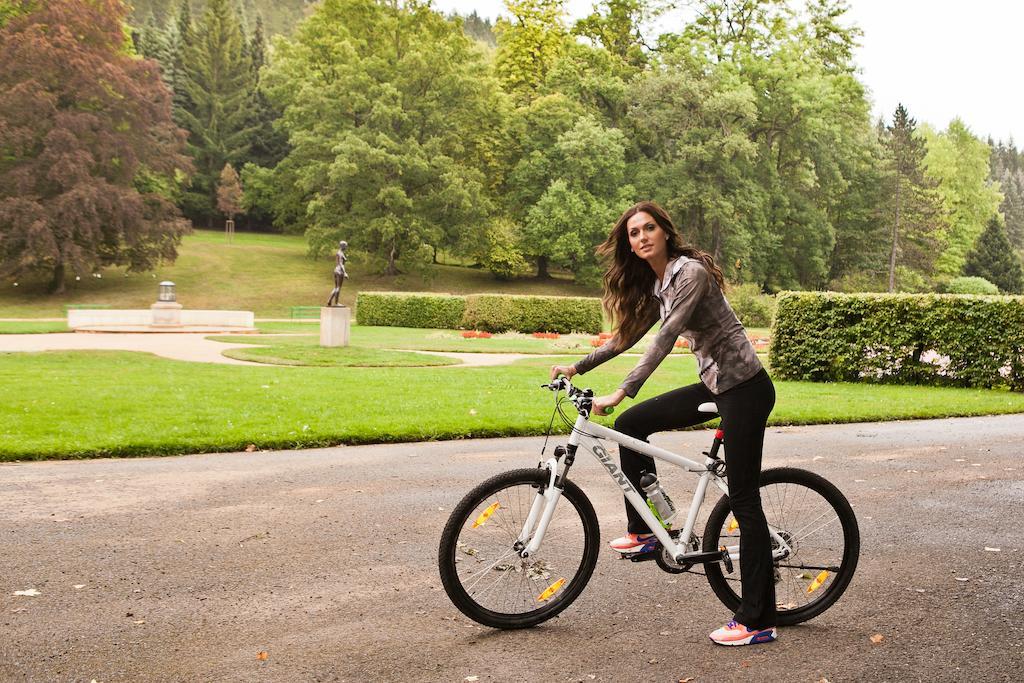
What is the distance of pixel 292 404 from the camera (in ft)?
35.8

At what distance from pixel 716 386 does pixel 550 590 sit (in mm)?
1196

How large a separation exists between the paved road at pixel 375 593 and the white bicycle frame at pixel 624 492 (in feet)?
1.20

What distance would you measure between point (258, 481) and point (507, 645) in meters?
3.54

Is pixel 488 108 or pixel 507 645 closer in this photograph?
pixel 507 645

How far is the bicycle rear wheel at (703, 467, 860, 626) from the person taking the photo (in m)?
3.96

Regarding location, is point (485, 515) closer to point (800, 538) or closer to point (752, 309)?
point (800, 538)

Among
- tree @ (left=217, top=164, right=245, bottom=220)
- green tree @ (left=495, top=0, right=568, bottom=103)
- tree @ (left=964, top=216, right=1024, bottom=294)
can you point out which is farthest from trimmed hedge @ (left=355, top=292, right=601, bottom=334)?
tree @ (left=964, top=216, right=1024, bottom=294)

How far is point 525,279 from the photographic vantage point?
54.0 metres

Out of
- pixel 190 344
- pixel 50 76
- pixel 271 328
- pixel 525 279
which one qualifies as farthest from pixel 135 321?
pixel 525 279

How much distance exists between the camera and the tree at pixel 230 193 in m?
60.3

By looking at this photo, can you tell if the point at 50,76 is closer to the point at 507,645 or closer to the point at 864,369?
the point at 864,369

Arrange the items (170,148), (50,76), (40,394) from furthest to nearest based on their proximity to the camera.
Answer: (170,148) → (50,76) → (40,394)

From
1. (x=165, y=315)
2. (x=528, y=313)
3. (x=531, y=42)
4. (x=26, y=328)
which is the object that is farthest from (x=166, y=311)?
(x=531, y=42)

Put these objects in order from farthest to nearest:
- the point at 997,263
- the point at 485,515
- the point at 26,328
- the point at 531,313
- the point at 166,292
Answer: the point at 997,263 → the point at 531,313 → the point at 166,292 → the point at 26,328 → the point at 485,515
